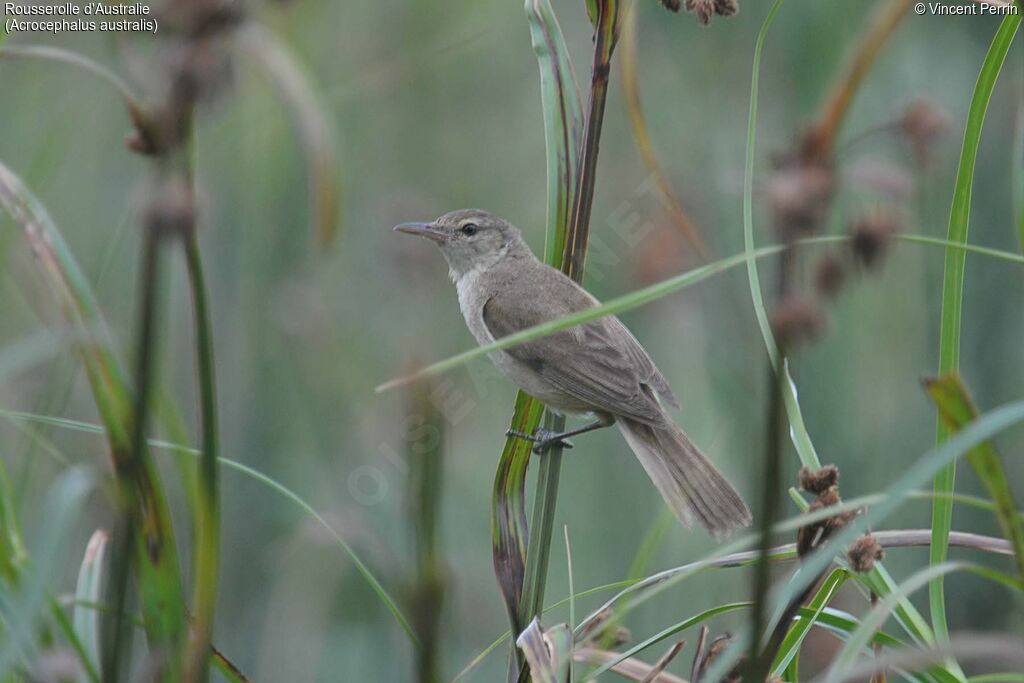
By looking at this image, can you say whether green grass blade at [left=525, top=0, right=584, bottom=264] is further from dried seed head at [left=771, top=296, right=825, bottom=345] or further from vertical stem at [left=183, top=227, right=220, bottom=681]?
dried seed head at [left=771, top=296, right=825, bottom=345]

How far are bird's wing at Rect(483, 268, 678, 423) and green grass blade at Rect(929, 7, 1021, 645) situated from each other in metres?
1.17

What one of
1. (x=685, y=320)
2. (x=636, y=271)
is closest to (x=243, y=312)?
(x=685, y=320)

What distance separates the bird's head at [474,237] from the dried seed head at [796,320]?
2404 mm

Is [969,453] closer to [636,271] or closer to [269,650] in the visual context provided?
[636,271]

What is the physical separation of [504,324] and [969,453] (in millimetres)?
1836

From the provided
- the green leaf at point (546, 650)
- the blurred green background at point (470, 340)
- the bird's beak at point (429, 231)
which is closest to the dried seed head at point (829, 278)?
the green leaf at point (546, 650)

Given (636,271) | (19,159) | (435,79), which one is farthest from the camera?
(435,79)

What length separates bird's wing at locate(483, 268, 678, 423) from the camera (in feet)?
8.84

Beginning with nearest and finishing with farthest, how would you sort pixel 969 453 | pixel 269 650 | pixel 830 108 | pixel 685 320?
1. pixel 830 108
2. pixel 969 453
3. pixel 269 650
4. pixel 685 320

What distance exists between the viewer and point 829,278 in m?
0.92

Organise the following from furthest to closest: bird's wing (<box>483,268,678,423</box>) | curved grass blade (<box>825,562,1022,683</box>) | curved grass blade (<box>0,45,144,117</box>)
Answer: bird's wing (<box>483,268,678,423</box>), curved grass blade (<box>0,45,144,117</box>), curved grass blade (<box>825,562,1022,683</box>)

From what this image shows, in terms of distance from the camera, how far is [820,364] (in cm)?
324

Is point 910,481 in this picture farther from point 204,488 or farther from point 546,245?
point 546,245

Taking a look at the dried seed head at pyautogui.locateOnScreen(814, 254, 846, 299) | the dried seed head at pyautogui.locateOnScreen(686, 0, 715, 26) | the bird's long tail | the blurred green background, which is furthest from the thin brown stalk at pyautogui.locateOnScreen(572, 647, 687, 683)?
the blurred green background
